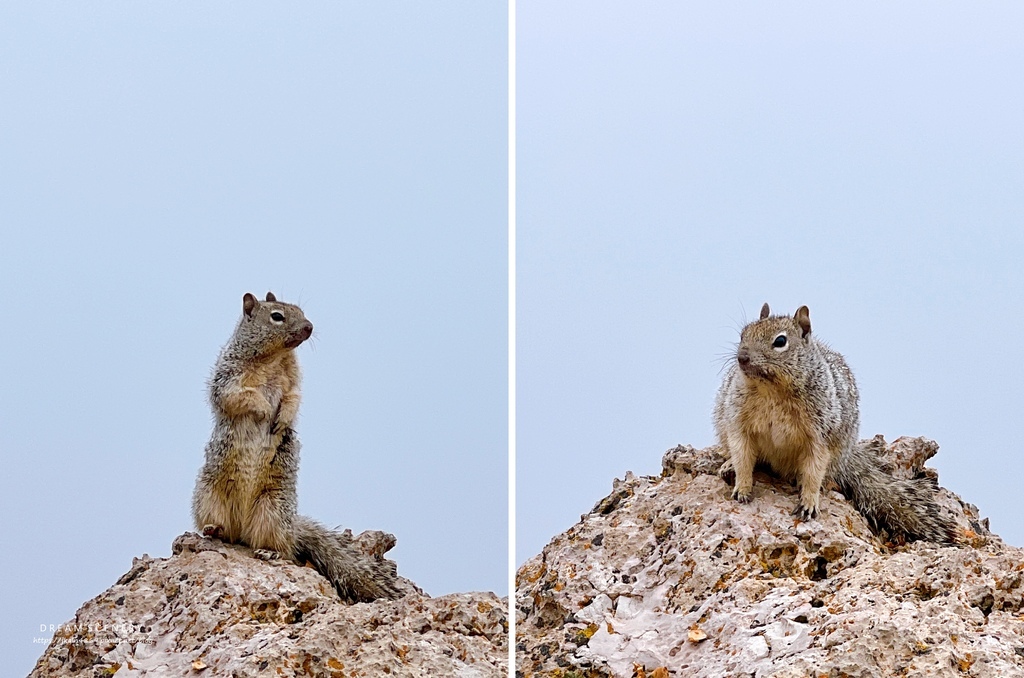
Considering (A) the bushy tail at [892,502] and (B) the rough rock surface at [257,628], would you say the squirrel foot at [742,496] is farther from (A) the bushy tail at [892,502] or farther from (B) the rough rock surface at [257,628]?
(B) the rough rock surface at [257,628]

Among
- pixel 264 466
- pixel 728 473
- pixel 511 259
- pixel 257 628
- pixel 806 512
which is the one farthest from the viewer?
pixel 511 259

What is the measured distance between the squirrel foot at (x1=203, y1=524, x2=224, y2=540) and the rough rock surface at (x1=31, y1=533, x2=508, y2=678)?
5.0 inches

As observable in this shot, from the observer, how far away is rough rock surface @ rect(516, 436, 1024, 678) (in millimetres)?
3994

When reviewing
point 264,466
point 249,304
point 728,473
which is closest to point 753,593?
point 728,473

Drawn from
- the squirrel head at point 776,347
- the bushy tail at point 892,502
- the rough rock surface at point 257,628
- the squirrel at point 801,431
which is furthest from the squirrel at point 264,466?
the bushy tail at point 892,502

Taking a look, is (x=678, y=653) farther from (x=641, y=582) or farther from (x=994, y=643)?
(x=994, y=643)

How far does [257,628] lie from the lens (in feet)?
14.8

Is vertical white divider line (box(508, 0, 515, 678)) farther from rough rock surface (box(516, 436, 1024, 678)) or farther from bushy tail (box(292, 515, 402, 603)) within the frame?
bushy tail (box(292, 515, 402, 603))

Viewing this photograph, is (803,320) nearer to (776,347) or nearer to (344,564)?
(776,347)

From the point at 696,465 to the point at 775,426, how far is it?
0.52 meters

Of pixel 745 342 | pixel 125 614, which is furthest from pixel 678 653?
pixel 125 614

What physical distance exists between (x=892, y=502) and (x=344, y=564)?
264 cm

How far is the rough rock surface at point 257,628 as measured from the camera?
4.29m
